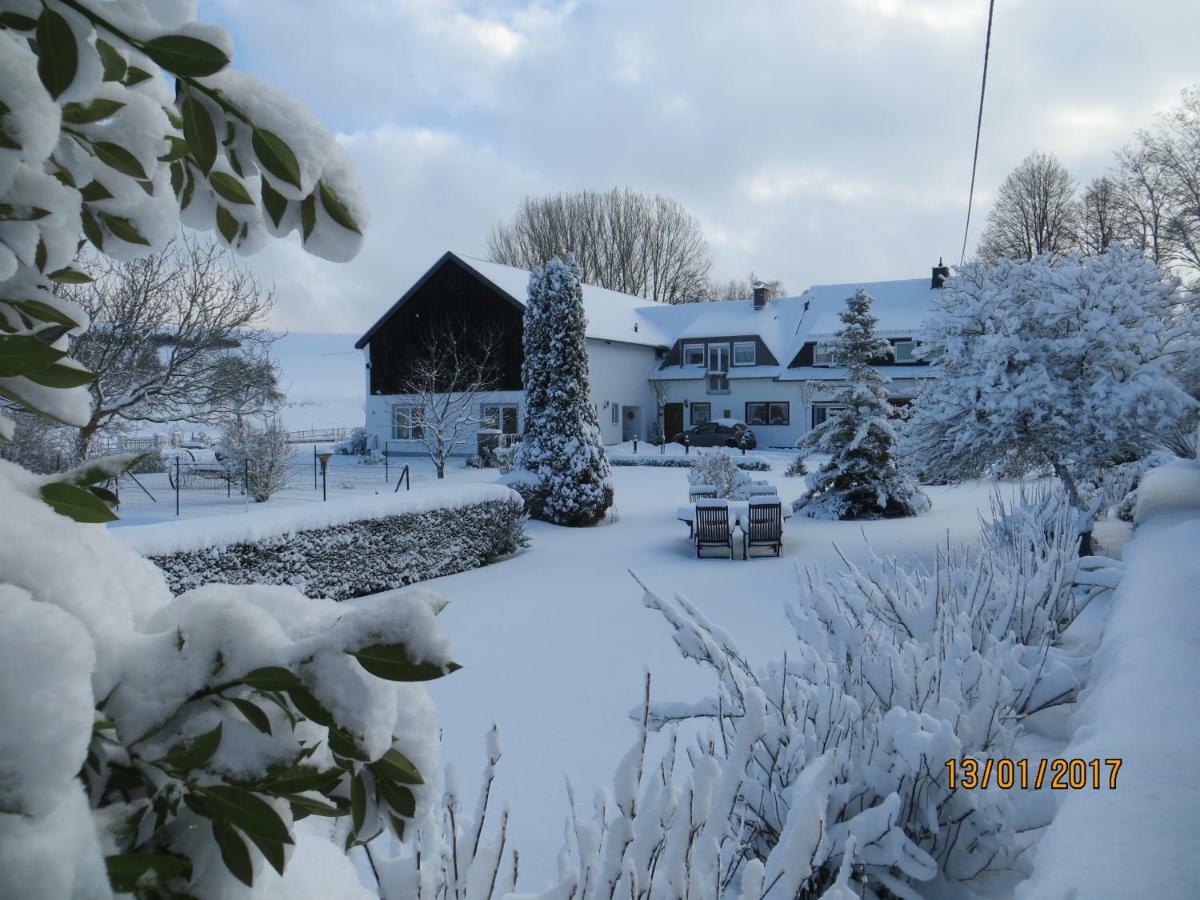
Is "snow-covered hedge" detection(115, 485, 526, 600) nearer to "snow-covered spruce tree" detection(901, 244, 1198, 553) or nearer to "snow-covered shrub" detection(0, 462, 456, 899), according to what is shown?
"snow-covered spruce tree" detection(901, 244, 1198, 553)

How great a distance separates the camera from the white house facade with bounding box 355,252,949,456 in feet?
109

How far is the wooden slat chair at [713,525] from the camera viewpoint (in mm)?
13406

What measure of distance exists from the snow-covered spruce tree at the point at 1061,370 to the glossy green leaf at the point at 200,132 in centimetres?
1220

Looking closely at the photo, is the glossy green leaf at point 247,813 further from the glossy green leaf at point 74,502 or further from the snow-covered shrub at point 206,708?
the glossy green leaf at point 74,502

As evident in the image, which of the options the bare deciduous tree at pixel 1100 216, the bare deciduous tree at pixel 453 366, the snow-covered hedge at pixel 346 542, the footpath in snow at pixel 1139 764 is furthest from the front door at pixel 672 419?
the footpath in snow at pixel 1139 764

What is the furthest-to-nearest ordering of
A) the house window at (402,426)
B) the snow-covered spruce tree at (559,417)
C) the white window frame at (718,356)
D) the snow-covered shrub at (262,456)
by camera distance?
1. the white window frame at (718,356)
2. the house window at (402,426)
3. the snow-covered shrub at (262,456)
4. the snow-covered spruce tree at (559,417)

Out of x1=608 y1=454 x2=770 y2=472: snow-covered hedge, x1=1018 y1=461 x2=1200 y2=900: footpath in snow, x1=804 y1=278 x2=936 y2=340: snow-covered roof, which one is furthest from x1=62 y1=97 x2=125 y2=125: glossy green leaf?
x1=804 y1=278 x2=936 y2=340: snow-covered roof

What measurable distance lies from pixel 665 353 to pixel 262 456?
22.4 meters

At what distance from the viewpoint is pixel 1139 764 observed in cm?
280

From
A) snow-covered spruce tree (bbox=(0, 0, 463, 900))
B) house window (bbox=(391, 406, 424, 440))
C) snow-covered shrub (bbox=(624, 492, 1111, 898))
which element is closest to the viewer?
snow-covered spruce tree (bbox=(0, 0, 463, 900))

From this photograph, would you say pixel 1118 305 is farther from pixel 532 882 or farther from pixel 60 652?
Result: pixel 60 652

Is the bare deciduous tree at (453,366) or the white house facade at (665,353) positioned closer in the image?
the bare deciduous tree at (453,366)

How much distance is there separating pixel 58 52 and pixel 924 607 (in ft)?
16.3

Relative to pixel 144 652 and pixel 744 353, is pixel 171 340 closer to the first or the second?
pixel 144 652
